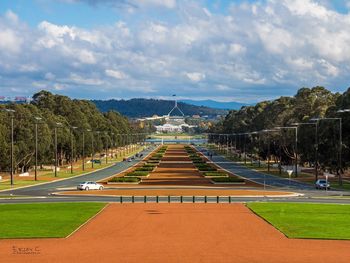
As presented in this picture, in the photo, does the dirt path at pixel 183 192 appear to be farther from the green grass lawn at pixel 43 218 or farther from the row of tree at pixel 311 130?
the row of tree at pixel 311 130

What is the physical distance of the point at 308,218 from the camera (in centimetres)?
4906

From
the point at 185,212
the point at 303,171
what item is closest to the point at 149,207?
the point at 185,212

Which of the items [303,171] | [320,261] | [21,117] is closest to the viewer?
[320,261]

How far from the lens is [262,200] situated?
67.1 meters

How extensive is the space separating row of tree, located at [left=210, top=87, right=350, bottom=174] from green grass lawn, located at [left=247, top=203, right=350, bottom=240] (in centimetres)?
3299

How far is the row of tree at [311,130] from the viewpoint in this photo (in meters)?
102

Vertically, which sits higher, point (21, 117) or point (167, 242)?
point (21, 117)

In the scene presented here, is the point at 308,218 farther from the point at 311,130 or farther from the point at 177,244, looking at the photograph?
the point at 311,130

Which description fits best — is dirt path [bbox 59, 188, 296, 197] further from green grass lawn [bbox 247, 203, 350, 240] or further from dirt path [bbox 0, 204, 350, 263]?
dirt path [bbox 0, 204, 350, 263]

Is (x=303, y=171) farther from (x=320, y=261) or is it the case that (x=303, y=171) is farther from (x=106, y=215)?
(x=320, y=261)

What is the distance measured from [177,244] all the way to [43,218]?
1594 cm

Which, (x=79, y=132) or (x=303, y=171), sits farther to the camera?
(x=79, y=132)

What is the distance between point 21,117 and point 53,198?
→ 197 feet

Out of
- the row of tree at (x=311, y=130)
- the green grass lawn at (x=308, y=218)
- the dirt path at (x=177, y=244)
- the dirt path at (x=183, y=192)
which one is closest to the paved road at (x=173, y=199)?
the dirt path at (x=183, y=192)
